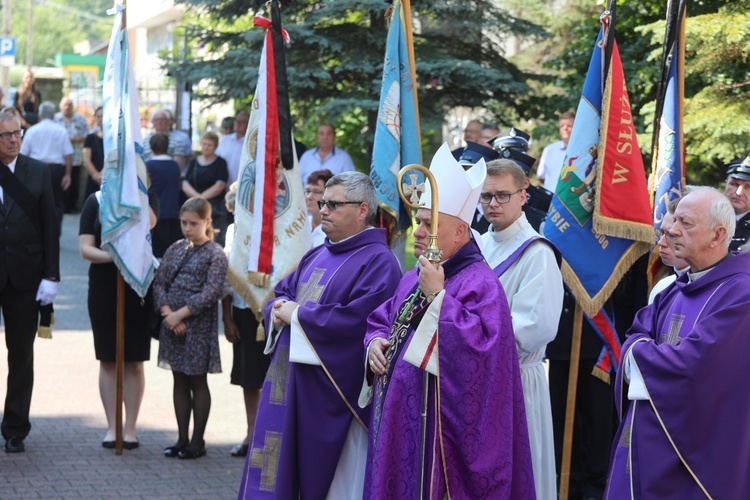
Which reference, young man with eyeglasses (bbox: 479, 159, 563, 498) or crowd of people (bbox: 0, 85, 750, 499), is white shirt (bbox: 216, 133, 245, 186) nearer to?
crowd of people (bbox: 0, 85, 750, 499)

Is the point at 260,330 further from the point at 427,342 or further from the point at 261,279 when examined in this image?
the point at 427,342

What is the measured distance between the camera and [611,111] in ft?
22.4

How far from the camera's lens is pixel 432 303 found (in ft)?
15.2

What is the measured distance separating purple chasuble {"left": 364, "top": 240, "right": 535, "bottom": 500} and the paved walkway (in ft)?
8.64

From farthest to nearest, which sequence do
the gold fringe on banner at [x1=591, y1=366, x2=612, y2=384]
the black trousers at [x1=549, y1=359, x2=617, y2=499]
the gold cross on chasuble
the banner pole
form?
the black trousers at [x1=549, y1=359, x2=617, y2=499] < the gold fringe on banner at [x1=591, y1=366, x2=612, y2=384] < the banner pole < the gold cross on chasuble

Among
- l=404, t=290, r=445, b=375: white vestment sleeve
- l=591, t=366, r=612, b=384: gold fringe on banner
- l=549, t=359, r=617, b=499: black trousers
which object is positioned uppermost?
l=404, t=290, r=445, b=375: white vestment sleeve

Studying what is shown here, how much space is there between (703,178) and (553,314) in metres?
6.28

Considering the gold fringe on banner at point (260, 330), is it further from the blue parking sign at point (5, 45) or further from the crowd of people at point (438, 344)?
the blue parking sign at point (5, 45)

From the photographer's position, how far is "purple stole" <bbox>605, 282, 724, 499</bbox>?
456cm

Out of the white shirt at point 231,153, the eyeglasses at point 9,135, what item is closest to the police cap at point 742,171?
the eyeglasses at point 9,135

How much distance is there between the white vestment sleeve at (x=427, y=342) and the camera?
4.62 meters

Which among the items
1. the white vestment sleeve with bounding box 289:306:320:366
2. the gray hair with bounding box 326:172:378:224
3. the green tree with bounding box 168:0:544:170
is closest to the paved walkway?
the white vestment sleeve with bounding box 289:306:320:366

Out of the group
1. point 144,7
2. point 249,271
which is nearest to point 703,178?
point 249,271

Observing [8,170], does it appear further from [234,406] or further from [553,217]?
[553,217]
